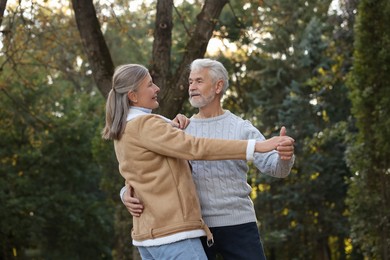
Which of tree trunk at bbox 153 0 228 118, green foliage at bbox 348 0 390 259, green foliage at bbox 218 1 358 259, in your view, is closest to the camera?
tree trunk at bbox 153 0 228 118

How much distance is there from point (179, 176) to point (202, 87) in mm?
675

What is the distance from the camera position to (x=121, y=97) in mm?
4098

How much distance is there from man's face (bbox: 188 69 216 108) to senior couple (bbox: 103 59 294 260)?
271 mm

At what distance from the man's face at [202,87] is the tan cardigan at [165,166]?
1.70ft

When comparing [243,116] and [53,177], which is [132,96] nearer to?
[243,116]

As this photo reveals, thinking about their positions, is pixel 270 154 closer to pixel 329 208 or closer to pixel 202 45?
pixel 202 45

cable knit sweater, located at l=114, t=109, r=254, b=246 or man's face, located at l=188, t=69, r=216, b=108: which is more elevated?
man's face, located at l=188, t=69, r=216, b=108

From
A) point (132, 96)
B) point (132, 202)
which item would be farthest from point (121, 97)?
point (132, 202)

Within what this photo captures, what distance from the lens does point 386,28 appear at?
35.8ft

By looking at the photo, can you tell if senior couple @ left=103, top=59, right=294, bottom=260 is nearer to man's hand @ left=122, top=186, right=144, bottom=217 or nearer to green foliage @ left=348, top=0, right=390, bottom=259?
man's hand @ left=122, top=186, right=144, bottom=217

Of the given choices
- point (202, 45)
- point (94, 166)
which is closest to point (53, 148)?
point (94, 166)

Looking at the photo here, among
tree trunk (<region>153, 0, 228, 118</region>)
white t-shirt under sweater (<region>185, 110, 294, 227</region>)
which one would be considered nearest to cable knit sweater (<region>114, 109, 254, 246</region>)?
white t-shirt under sweater (<region>185, 110, 294, 227</region>)

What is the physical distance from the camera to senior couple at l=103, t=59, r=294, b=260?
3.94 metres

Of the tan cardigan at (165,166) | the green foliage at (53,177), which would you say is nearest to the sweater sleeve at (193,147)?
the tan cardigan at (165,166)
